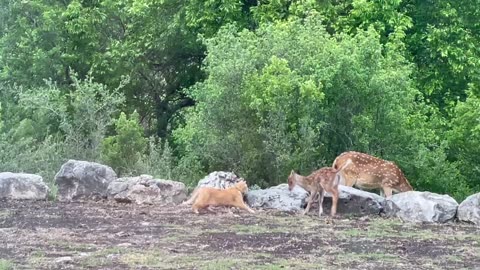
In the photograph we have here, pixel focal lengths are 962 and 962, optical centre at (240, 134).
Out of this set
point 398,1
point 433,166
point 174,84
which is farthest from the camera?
point 174,84

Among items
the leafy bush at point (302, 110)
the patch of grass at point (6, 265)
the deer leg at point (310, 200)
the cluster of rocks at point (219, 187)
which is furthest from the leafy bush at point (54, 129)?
the patch of grass at point (6, 265)

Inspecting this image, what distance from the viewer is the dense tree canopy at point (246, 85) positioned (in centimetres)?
1825

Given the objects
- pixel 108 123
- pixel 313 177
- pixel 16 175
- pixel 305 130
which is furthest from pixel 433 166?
pixel 16 175

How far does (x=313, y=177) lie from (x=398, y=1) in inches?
332

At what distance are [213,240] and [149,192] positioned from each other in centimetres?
424

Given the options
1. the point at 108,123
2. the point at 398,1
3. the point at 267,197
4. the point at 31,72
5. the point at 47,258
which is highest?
the point at 398,1

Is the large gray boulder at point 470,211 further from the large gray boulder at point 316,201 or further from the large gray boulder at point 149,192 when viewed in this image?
the large gray boulder at point 149,192

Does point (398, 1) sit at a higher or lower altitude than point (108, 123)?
higher

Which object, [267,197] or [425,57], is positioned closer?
[267,197]

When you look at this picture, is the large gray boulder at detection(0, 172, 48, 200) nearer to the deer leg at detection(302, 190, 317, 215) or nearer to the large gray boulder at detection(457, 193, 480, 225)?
the deer leg at detection(302, 190, 317, 215)

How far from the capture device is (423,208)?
14.8m

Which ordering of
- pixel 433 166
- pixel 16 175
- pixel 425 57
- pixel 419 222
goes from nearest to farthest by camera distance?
1. pixel 419 222
2. pixel 16 175
3. pixel 433 166
4. pixel 425 57

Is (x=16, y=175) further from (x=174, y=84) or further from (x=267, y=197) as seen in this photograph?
(x=174, y=84)

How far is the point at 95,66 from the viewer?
2475 cm
